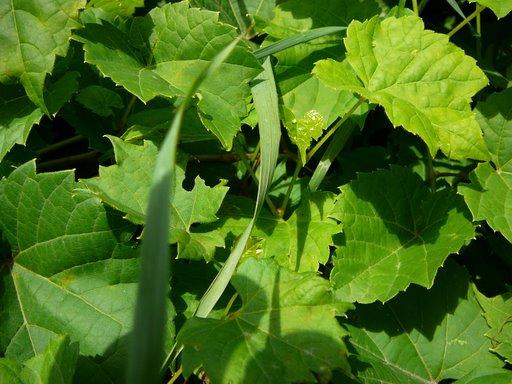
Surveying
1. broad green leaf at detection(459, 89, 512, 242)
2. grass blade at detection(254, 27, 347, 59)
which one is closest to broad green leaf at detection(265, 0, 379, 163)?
grass blade at detection(254, 27, 347, 59)

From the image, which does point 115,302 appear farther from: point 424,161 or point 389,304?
point 424,161

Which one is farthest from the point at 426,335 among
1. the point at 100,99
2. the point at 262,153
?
the point at 100,99

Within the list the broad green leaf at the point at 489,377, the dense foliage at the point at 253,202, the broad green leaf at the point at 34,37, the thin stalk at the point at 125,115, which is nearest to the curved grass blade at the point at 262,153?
the dense foliage at the point at 253,202

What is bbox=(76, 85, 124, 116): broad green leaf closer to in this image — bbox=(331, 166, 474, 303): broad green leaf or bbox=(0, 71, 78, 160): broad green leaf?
bbox=(0, 71, 78, 160): broad green leaf

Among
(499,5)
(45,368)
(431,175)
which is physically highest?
(499,5)

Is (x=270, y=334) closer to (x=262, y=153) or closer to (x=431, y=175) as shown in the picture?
(x=262, y=153)

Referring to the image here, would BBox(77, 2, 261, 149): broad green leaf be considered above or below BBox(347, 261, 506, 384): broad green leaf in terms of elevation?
above

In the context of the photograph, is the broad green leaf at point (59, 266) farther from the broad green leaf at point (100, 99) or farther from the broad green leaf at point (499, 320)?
the broad green leaf at point (499, 320)
